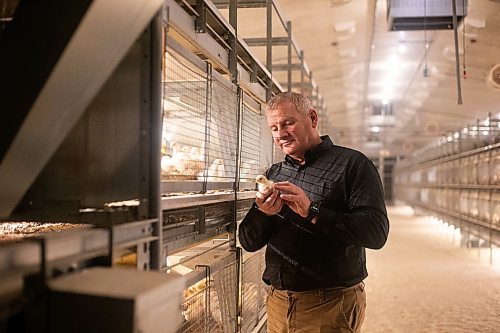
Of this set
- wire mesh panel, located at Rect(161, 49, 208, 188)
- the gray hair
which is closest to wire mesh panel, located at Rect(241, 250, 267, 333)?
wire mesh panel, located at Rect(161, 49, 208, 188)

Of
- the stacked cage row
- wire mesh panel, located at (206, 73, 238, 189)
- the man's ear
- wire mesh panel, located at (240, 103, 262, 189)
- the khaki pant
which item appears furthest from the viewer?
the stacked cage row

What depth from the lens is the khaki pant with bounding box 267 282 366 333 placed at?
6.01ft

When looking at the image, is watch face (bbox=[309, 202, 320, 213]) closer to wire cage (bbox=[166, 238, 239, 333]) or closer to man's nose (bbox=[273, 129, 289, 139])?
man's nose (bbox=[273, 129, 289, 139])

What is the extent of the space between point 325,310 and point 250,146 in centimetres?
142

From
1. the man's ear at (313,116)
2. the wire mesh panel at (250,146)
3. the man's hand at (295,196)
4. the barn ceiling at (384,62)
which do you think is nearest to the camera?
the man's hand at (295,196)

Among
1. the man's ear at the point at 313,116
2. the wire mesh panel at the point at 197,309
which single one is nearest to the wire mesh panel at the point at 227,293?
the wire mesh panel at the point at 197,309

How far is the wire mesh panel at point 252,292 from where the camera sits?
2.69 m

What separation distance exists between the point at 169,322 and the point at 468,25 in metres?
7.85

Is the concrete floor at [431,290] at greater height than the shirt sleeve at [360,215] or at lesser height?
lesser

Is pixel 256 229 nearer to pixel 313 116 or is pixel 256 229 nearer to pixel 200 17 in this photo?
pixel 313 116

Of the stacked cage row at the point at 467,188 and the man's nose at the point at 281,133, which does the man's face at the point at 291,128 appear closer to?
the man's nose at the point at 281,133

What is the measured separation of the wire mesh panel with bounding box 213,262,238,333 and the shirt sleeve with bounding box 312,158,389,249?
604mm

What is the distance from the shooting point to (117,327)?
91cm

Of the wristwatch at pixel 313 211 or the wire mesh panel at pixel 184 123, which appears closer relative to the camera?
the wristwatch at pixel 313 211
